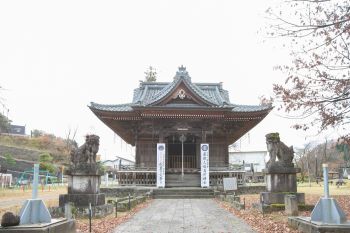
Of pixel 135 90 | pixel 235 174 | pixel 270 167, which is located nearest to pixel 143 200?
pixel 270 167

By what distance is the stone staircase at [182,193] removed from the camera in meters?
22.1

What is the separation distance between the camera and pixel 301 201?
44.5 ft

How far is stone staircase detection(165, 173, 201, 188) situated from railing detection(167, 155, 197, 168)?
2.12 m

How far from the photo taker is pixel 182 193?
2248 cm

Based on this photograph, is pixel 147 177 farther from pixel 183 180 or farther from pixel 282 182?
pixel 282 182

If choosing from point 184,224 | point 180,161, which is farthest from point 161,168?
point 184,224

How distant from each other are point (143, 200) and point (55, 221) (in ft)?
41.7

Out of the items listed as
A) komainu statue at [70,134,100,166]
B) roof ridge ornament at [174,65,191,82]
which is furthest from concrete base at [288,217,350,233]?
roof ridge ornament at [174,65,191,82]

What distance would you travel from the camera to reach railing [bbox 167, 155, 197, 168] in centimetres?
2900

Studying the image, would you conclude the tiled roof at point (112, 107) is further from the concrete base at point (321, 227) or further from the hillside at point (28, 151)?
the hillside at point (28, 151)

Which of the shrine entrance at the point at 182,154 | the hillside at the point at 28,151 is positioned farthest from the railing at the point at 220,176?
the hillside at the point at 28,151

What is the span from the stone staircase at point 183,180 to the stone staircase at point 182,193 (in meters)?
2.29

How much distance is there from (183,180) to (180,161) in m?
3.46

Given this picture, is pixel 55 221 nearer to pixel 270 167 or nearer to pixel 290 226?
pixel 290 226
